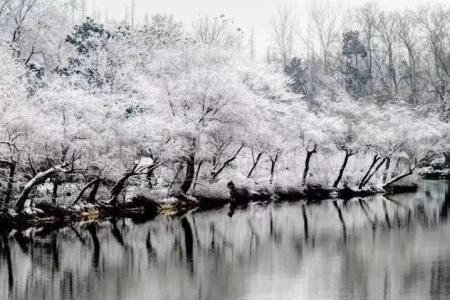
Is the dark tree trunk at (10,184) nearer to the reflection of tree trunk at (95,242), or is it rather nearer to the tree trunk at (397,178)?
the reflection of tree trunk at (95,242)

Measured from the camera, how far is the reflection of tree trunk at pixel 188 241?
66.5 feet

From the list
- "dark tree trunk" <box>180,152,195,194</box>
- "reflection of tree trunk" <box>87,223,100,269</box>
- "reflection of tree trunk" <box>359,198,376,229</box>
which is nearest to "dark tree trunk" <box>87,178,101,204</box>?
"reflection of tree trunk" <box>87,223,100,269</box>

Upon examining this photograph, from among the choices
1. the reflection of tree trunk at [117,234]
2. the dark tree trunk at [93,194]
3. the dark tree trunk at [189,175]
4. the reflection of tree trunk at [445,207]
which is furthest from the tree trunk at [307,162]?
the reflection of tree trunk at [117,234]

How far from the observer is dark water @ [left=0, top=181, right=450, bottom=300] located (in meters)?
16.1

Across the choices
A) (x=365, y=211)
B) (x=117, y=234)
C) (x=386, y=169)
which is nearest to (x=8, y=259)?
(x=117, y=234)

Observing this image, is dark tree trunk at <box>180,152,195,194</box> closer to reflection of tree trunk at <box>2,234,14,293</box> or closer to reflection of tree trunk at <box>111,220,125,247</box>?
reflection of tree trunk at <box>111,220,125,247</box>

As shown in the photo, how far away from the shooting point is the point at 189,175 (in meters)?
38.9

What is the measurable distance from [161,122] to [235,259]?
50.4 feet

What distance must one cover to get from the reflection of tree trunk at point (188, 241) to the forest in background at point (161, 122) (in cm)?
470

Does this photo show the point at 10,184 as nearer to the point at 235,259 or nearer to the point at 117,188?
the point at 117,188

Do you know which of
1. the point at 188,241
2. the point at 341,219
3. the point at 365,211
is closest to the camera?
the point at 188,241

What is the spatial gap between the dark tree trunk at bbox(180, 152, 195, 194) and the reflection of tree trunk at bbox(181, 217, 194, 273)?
22.2ft

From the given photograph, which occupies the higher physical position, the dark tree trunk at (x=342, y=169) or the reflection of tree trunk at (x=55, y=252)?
the dark tree trunk at (x=342, y=169)

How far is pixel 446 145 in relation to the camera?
53.5 metres
